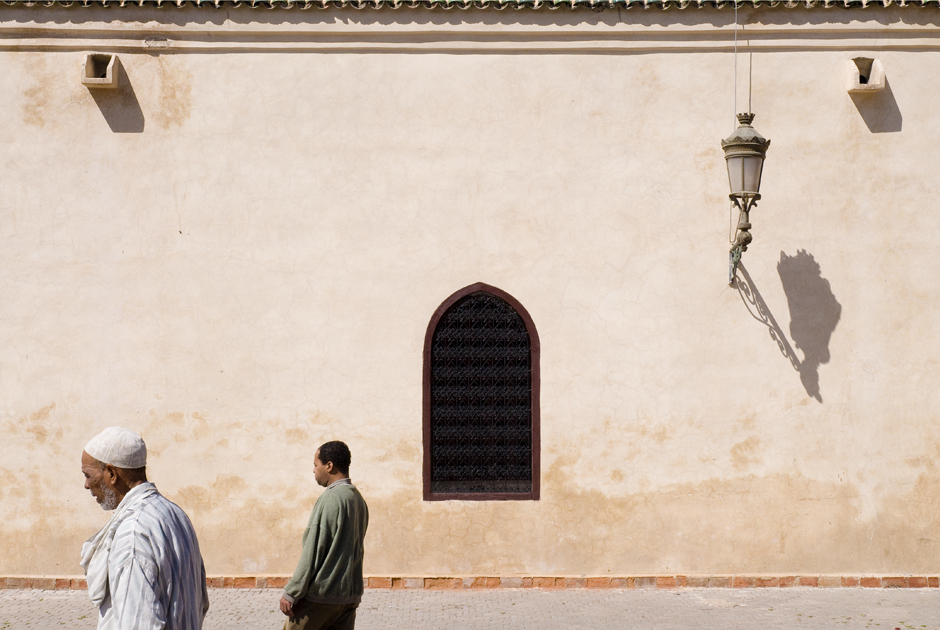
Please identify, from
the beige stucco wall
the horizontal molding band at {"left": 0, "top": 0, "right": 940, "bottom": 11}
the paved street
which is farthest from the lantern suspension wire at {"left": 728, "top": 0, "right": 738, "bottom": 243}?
the paved street

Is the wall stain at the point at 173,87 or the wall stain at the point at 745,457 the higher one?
the wall stain at the point at 173,87

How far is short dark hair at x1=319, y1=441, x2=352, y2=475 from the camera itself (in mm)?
4914

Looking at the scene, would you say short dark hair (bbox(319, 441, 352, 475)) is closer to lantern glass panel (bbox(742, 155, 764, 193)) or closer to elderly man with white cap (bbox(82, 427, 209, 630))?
elderly man with white cap (bbox(82, 427, 209, 630))

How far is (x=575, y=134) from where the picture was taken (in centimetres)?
814

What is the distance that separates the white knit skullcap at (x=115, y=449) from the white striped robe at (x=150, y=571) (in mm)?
105

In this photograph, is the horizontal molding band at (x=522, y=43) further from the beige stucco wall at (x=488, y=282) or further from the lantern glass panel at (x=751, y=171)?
the lantern glass panel at (x=751, y=171)

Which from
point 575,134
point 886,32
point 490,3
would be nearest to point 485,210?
point 575,134

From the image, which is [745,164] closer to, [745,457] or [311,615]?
[745,457]

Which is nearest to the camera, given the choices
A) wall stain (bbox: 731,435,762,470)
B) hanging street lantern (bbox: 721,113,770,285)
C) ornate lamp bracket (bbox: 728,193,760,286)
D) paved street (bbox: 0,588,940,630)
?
paved street (bbox: 0,588,940,630)

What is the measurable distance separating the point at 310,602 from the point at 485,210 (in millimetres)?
4153

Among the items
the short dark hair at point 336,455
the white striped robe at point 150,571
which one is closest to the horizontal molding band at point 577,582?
the short dark hair at point 336,455

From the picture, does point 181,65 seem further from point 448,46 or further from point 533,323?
point 533,323

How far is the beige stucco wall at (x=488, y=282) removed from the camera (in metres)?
8.02

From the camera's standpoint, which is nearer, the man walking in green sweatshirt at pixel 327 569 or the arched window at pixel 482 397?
the man walking in green sweatshirt at pixel 327 569
